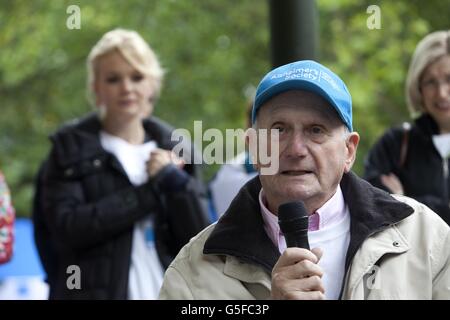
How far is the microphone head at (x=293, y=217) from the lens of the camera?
8.50 feet

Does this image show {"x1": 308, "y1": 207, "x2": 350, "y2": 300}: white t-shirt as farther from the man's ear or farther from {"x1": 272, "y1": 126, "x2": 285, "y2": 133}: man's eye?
{"x1": 272, "y1": 126, "x2": 285, "y2": 133}: man's eye

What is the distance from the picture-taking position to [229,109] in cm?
1244

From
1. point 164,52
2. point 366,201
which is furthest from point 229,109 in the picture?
point 366,201

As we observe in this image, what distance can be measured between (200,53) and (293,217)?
9.66m

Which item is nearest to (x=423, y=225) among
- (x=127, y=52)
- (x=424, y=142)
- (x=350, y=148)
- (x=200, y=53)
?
(x=350, y=148)

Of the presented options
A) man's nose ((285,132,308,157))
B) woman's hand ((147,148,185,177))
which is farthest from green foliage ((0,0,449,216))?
man's nose ((285,132,308,157))

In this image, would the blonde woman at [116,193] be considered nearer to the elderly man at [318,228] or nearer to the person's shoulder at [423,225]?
the elderly man at [318,228]

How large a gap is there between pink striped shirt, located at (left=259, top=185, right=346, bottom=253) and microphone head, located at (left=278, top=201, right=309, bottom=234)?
9.8 inches

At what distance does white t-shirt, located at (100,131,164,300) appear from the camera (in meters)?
Answer: 4.89

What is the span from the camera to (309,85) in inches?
113

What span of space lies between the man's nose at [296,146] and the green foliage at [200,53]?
27.0ft

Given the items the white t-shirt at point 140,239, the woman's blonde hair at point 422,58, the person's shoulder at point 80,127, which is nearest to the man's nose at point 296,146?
the white t-shirt at point 140,239

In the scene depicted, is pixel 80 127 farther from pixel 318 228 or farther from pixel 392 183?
pixel 318 228

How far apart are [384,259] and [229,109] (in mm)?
9688
